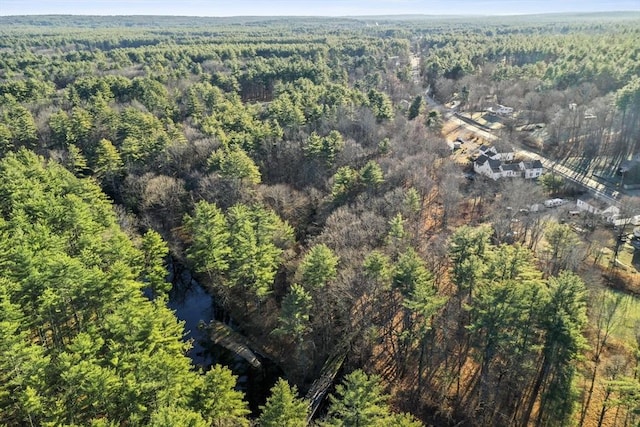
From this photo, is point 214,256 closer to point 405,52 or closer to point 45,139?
point 45,139

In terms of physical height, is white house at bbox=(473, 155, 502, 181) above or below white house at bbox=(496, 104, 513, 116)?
below

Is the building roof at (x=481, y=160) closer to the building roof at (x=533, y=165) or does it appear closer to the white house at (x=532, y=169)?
the white house at (x=532, y=169)

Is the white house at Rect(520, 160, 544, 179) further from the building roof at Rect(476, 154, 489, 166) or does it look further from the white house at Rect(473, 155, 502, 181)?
the building roof at Rect(476, 154, 489, 166)

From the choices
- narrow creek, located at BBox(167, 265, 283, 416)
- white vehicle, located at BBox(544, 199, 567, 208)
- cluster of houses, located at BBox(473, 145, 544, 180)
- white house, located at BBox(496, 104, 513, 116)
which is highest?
white house, located at BBox(496, 104, 513, 116)

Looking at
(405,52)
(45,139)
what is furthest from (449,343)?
(405,52)

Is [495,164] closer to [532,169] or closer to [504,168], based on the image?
[504,168]

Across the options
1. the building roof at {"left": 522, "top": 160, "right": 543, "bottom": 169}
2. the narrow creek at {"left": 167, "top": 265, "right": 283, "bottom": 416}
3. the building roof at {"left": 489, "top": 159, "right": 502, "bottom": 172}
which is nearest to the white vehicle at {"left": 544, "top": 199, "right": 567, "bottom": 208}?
the building roof at {"left": 489, "top": 159, "right": 502, "bottom": 172}

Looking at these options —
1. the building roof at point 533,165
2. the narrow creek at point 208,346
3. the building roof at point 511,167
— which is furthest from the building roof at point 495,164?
the narrow creek at point 208,346

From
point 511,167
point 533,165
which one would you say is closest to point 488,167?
point 511,167
